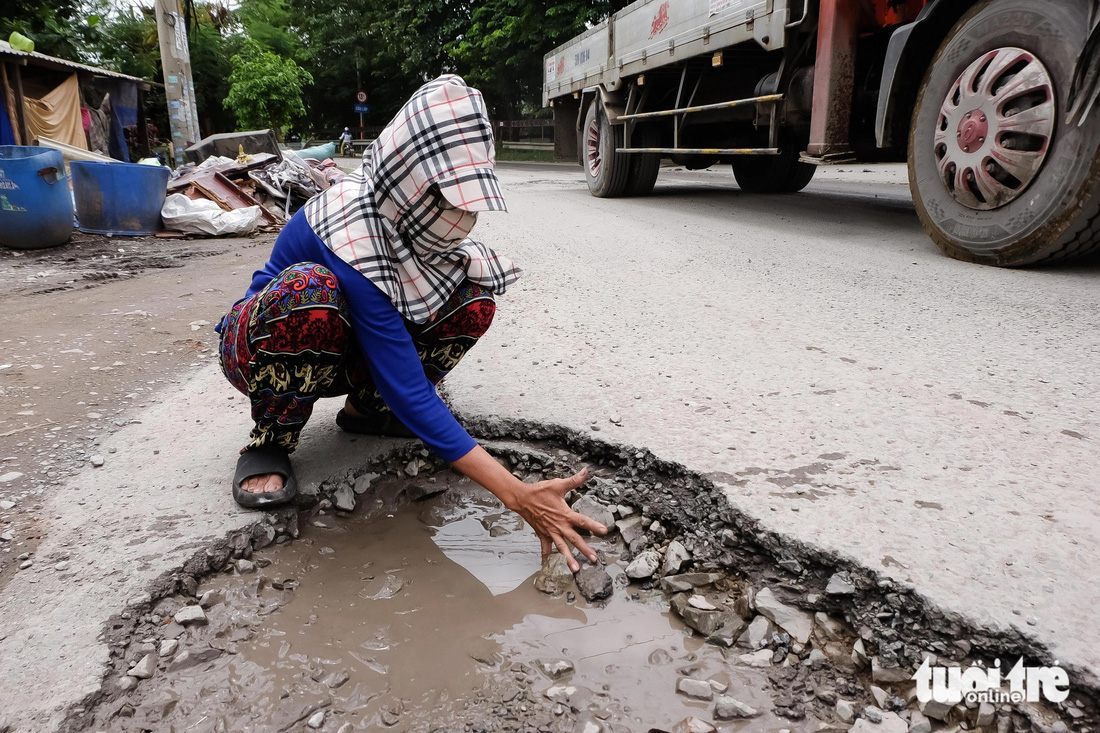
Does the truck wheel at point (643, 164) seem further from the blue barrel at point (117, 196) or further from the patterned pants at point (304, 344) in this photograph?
the patterned pants at point (304, 344)

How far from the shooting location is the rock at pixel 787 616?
1.28m

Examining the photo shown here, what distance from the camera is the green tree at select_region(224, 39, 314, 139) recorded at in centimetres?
1903

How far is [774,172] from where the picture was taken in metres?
7.76

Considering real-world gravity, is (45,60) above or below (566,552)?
above

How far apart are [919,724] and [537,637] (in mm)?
655

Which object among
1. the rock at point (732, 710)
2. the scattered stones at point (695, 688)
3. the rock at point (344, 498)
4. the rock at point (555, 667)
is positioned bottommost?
the rock at point (555, 667)

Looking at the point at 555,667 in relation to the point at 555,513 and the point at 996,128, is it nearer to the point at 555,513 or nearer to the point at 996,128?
the point at 555,513

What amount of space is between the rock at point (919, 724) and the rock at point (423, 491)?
3.92 ft

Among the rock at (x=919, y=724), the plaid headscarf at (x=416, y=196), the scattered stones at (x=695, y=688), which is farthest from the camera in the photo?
the plaid headscarf at (x=416, y=196)

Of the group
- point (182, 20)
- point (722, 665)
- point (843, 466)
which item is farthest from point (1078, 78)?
point (182, 20)

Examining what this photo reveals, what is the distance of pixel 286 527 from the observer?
5.53 ft

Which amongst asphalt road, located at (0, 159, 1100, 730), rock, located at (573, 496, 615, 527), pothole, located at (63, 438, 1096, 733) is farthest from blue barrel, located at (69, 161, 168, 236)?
rock, located at (573, 496, 615, 527)

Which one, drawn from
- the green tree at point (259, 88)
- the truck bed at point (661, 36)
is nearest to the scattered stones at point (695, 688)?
the truck bed at point (661, 36)

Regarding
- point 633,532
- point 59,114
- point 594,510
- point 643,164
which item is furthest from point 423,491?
point 59,114
